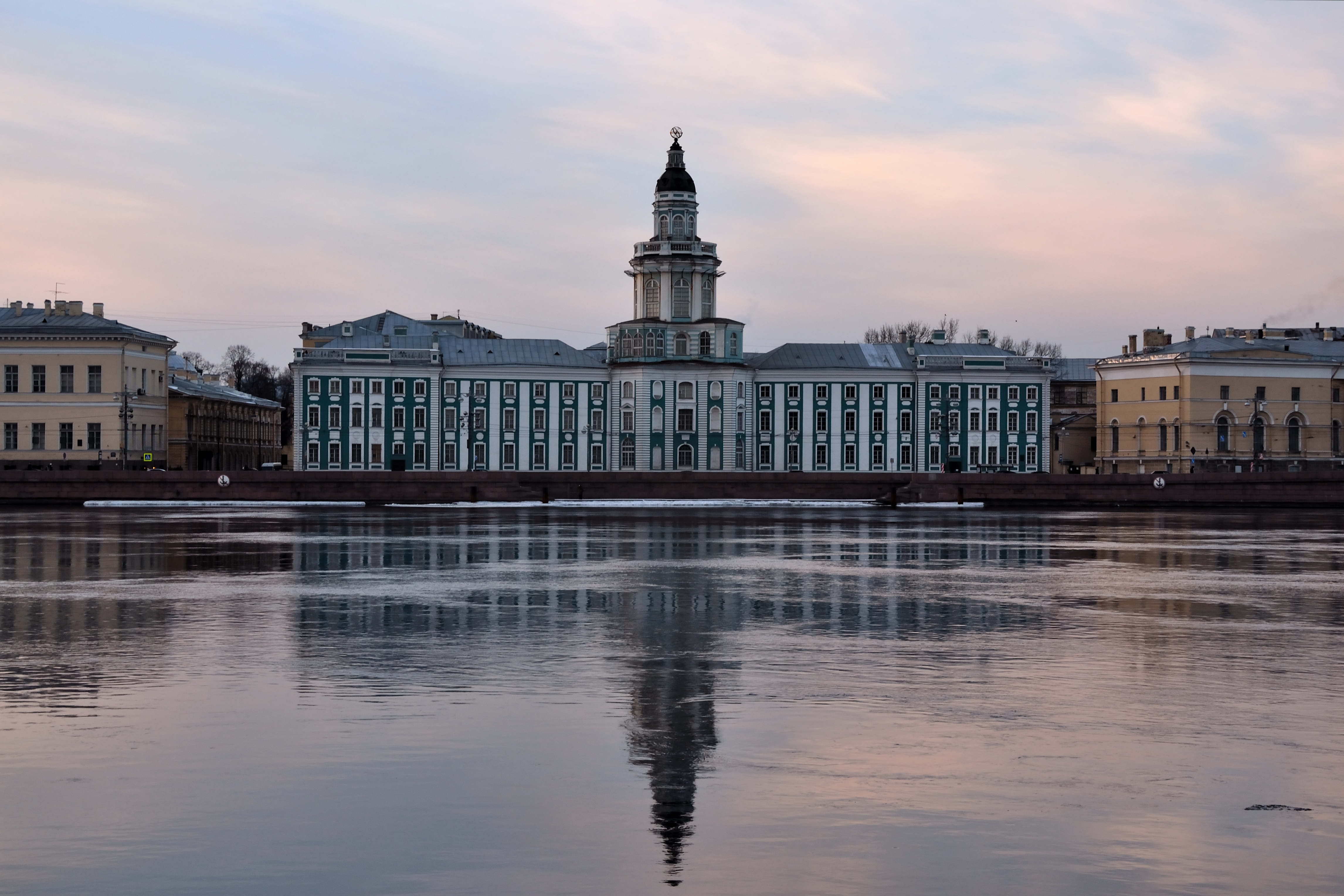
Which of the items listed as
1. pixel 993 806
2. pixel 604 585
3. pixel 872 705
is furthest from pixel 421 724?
pixel 604 585

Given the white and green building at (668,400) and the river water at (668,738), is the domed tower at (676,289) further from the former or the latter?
the river water at (668,738)

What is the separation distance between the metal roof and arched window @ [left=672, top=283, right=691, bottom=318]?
33.6m

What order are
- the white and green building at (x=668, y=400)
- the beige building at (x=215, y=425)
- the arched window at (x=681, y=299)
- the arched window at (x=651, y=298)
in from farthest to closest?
the beige building at (x=215, y=425) < the arched window at (x=651, y=298) < the arched window at (x=681, y=299) < the white and green building at (x=668, y=400)

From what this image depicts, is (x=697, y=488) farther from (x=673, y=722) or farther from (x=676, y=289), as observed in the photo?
(x=673, y=722)

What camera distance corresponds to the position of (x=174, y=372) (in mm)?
133250

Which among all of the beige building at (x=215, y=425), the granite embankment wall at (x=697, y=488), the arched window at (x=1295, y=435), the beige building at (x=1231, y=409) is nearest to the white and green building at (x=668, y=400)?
the beige building at (x=1231, y=409)

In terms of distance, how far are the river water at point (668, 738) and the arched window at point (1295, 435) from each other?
90.3m

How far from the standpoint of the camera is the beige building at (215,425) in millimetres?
118938

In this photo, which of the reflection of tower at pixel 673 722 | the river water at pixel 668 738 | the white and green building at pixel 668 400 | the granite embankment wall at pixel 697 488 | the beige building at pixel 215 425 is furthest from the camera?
the beige building at pixel 215 425

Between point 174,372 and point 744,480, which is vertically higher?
point 174,372

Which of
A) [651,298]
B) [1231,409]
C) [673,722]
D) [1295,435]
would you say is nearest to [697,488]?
[651,298]

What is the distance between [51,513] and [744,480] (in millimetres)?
35327

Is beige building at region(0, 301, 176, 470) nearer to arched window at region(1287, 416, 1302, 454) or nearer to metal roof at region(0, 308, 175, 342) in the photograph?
metal roof at region(0, 308, 175, 342)

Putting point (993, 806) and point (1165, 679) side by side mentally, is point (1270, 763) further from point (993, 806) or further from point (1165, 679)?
point (1165, 679)
